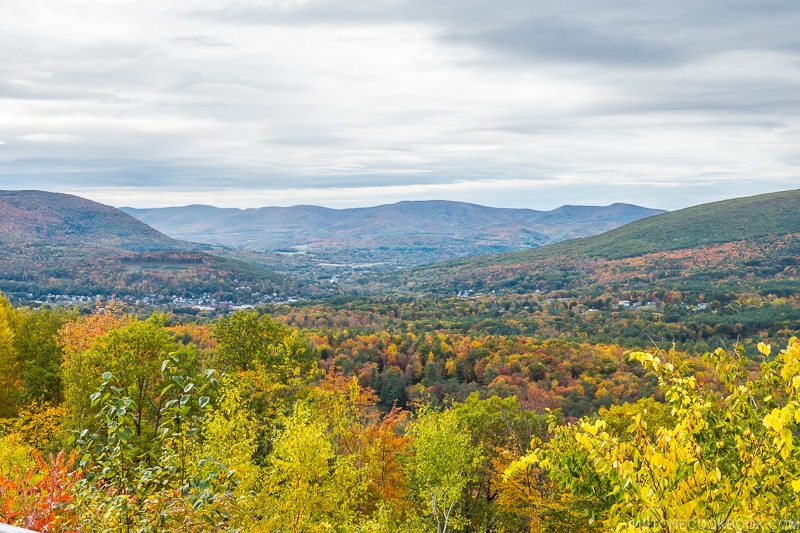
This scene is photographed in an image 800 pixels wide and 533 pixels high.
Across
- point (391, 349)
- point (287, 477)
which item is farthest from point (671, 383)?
point (391, 349)

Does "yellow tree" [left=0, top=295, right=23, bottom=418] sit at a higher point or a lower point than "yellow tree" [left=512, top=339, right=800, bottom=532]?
lower

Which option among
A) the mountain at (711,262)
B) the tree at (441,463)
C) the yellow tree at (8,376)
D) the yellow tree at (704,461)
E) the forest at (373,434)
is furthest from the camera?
the mountain at (711,262)

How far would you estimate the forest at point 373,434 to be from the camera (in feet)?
18.9

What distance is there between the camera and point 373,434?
26641 mm

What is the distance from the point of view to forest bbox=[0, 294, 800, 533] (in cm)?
577

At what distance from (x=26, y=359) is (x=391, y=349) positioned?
43.5 metres

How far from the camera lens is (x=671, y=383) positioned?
22.1ft

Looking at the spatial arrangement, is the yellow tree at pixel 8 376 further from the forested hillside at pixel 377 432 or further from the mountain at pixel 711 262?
the mountain at pixel 711 262

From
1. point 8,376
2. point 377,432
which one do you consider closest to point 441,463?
point 377,432

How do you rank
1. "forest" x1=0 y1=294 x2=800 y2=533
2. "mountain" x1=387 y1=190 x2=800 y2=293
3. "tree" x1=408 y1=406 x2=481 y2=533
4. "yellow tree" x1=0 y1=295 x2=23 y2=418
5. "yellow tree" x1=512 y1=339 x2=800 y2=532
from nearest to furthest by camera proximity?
"yellow tree" x1=512 y1=339 x2=800 y2=532, "forest" x1=0 y1=294 x2=800 y2=533, "tree" x1=408 y1=406 x2=481 y2=533, "yellow tree" x1=0 y1=295 x2=23 y2=418, "mountain" x1=387 y1=190 x2=800 y2=293

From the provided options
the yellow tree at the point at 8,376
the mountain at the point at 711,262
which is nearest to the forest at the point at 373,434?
the yellow tree at the point at 8,376

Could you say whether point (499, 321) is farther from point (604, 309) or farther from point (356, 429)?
point (356, 429)

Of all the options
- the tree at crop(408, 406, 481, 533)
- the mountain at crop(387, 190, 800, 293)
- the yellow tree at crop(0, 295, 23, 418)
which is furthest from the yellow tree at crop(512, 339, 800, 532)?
the mountain at crop(387, 190, 800, 293)

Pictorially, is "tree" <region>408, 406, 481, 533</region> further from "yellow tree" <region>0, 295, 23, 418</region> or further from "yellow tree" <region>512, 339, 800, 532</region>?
"yellow tree" <region>0, 295, 23, 418</region>
